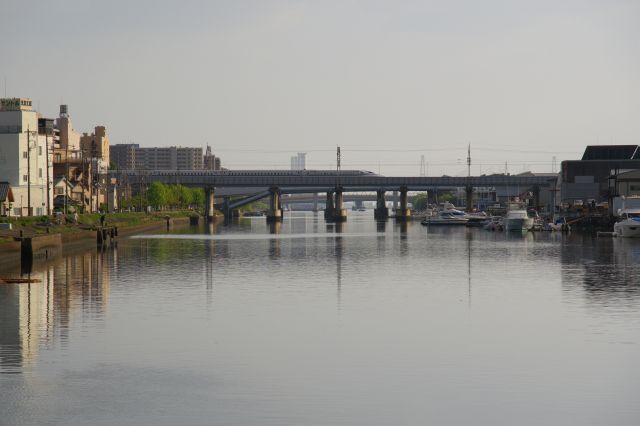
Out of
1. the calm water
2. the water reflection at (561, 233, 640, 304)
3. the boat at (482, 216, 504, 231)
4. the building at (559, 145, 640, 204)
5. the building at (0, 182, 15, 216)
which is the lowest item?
the calm water

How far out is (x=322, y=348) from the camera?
122ft

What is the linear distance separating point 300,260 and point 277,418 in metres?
61.4

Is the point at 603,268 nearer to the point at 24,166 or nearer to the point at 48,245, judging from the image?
the point at 48,245

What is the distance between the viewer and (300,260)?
87.6 metres

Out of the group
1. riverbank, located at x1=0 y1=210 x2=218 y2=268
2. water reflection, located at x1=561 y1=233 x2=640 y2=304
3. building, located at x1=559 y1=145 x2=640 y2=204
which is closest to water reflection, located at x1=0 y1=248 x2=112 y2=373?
riverbank, located at x1=0 y1=210 x2=218 y2=268

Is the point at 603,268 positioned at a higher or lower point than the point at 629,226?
lower

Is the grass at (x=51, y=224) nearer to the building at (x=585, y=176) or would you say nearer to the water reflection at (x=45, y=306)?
the water reflection at (x=45, y=306)

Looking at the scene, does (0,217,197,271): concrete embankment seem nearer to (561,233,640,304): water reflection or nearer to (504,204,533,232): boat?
(561,233,640,304): water reflection

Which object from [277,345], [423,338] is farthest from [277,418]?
[423,338]

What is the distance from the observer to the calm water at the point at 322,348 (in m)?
27.4

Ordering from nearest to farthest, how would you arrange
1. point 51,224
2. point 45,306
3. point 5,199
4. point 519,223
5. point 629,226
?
point 45,306 < point 51,224 < point 629,226 < point 5,199 < point 519,223

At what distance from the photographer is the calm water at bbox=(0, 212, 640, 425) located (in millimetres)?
27391

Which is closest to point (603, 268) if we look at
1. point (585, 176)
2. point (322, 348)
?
point (322, 348)

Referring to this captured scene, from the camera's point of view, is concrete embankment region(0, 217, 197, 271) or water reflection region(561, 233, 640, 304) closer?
water reflection region(561, 233, 640, 304)
